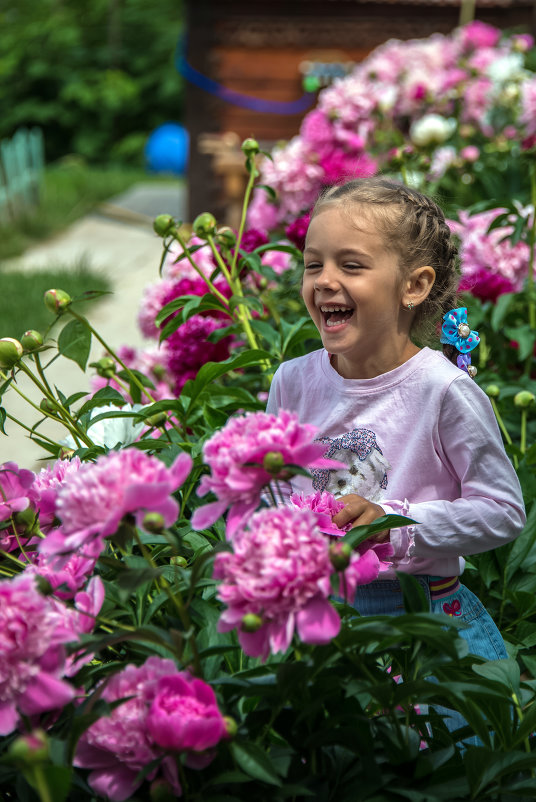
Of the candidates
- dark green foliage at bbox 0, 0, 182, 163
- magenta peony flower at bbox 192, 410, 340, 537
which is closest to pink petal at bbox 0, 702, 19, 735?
magenta peony flower at bbox 192, 410, 340, 537

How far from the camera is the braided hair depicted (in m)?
1.38

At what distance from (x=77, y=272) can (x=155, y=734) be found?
567cm

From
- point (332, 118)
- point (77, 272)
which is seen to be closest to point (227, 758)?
point (332, 118)

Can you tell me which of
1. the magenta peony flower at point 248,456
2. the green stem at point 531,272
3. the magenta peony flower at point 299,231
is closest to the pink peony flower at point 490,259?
the green stem at point 531,272

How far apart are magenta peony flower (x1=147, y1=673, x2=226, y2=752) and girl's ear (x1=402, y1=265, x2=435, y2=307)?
0.72 m

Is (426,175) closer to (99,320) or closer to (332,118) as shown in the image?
(332,118)

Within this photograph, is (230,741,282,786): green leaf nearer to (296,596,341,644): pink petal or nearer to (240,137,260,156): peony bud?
(296,596,341,644): pink petal

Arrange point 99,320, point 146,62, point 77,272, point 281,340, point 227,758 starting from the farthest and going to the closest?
point 146,62, point 77,272, point 99,320, point 281,340, point 227,758

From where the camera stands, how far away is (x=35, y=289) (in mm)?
5785

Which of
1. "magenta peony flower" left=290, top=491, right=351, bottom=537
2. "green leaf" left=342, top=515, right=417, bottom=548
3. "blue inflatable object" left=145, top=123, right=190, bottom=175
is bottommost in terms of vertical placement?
"blue inflatable object" left=145, top=123, right=190, bottom=175

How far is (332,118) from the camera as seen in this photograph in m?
3.36

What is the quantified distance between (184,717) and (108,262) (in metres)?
6.42

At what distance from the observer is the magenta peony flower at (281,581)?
0.83 meters

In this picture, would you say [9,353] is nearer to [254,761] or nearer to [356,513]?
[356,513]
